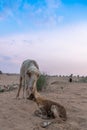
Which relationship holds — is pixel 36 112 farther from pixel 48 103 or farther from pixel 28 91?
pixel 28 91

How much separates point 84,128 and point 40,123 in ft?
4.22

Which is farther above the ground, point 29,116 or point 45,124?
point 29,116

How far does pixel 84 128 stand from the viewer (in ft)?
31.7

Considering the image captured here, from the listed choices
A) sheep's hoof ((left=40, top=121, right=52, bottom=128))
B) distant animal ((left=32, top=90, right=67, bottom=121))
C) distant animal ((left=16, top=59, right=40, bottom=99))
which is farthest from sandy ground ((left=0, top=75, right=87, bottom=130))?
distant animal ((left=16, top=59, right=40, bottom=99))

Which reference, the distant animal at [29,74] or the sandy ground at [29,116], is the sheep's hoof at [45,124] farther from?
the distant animal at [29,74]

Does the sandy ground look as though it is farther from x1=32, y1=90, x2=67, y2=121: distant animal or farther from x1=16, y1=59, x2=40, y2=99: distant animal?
x1=16, y1=59, x2=40, y2=99: distant animal

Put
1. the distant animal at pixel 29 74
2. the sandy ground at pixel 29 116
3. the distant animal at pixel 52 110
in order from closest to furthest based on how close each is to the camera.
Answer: the sandy ground at pixel 29 116
the distant animal at pixel 52 110
the distant animal at pixel 29 74

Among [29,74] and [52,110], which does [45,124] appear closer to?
[52,110]

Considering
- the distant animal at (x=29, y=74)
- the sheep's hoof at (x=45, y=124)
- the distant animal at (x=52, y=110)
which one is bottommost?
the sheep's hoof at (x=45, y=124)

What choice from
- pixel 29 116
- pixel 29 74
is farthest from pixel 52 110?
pixel 29 74

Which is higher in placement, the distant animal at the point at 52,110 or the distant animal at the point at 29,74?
the distant animal at the point at 29,74

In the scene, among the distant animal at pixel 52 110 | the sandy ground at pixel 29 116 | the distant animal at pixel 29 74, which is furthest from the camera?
the distant animal at pixel 29 74

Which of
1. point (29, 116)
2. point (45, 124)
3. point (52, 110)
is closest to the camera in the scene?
point (45, 124)

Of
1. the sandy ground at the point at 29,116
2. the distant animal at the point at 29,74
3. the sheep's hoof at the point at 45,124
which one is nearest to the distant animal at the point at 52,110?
the sandy ground at the point at 29,116
